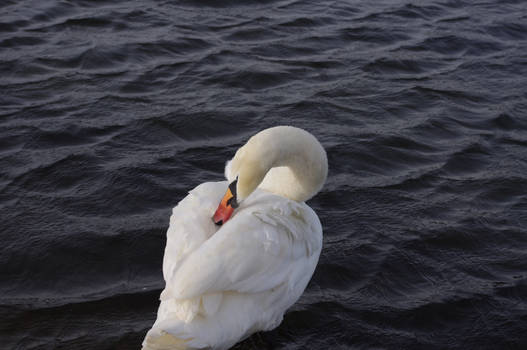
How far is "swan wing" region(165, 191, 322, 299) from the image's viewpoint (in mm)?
3984

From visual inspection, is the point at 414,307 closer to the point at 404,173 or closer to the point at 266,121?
the point at 404,173

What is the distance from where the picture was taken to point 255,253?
4.30 meters

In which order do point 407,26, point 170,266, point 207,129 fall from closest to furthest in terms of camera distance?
1. point 170,266
2. point 207,129
3. point 407,26

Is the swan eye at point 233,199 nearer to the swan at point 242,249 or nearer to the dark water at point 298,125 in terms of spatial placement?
the swan at point 242,249

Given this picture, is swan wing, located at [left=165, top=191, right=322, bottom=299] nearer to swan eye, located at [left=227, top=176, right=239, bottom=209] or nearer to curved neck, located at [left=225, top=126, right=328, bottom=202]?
swan eye, located at [left=227, top=176, right=239, bottom=209]

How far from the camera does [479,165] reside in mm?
7059

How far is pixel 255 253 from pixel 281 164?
0.95 m

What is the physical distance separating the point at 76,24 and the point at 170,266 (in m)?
6.15

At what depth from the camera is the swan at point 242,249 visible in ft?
13.1

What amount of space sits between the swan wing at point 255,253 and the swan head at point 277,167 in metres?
0.16

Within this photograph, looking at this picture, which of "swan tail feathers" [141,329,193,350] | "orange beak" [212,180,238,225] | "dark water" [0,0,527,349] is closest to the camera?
"swan tail feathers" [141,329,193,350]

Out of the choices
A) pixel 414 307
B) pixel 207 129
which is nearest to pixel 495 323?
pixel 414 307

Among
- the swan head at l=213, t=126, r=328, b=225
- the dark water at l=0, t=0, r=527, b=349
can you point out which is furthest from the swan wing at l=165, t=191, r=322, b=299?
the dark water at l=0, t=0, r=527, b=349

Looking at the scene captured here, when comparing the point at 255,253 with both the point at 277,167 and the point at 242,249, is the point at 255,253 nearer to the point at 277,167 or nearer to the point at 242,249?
the point at 242,249
